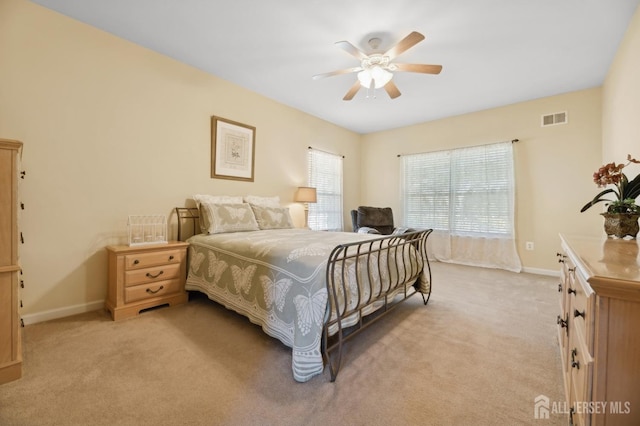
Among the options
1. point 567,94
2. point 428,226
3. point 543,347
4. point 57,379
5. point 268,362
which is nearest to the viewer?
point 57,379

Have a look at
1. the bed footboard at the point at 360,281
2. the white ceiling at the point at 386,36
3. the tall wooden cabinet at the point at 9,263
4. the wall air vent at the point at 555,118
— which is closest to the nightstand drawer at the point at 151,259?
the tall wooden cabinet at the point at 9,263

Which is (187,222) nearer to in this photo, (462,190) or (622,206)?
(622,206)

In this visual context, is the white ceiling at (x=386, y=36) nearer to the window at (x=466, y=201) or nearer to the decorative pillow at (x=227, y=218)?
the window at (x=466, y=201)

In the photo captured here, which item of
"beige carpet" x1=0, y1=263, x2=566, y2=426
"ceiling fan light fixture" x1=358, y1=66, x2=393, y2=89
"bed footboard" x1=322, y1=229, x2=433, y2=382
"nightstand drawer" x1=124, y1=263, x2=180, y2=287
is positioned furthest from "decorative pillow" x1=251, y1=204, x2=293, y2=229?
"ceiling fan light fixture" x1=358, y1=66, x2=393, y2=89

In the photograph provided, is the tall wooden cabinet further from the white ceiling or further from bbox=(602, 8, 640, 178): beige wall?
bbox=(602, 8, 640, 178): beige wall

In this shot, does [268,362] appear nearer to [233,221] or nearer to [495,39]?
[233,221]

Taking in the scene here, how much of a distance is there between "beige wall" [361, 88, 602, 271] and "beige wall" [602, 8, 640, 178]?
1.27ft

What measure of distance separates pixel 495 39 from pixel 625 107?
1375mm

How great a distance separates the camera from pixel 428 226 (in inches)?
198

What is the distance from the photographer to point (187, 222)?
3.13 meters

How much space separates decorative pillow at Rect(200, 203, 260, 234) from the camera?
2852mm

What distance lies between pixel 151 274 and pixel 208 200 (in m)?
1.00

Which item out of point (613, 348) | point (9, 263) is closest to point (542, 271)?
point (613, 348)

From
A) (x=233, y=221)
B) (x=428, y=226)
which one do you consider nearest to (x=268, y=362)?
(x=233, y=221)
